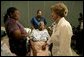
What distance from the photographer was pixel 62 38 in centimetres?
136

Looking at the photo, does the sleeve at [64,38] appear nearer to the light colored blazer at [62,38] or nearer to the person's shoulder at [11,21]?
the light colored blazer at [62,38]

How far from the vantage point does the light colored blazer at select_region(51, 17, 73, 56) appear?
1354 mm

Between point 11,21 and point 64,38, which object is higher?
point 11,21

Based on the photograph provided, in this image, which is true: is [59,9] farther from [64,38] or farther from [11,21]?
[11,21]

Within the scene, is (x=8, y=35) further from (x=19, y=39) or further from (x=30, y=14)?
(x=30, y=14)

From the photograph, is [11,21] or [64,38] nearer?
[64,38]

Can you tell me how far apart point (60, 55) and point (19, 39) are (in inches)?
14.0

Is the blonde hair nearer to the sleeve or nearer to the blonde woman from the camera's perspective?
the blonde woman

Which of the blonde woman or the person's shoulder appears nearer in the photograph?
the blonde woman

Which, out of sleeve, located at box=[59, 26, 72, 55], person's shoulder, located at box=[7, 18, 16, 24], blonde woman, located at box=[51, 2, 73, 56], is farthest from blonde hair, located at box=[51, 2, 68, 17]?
person's shoulder, located at box=[7, 18, 16, 24]

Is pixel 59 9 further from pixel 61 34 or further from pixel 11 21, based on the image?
pixel 11 21

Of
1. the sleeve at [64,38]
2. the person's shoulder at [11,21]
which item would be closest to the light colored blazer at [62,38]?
the sleeve at [64,38]

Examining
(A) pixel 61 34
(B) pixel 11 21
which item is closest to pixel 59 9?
(A) pixel 61 34

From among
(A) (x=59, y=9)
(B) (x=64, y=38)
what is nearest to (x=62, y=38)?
(B) (x=64, y=38)
